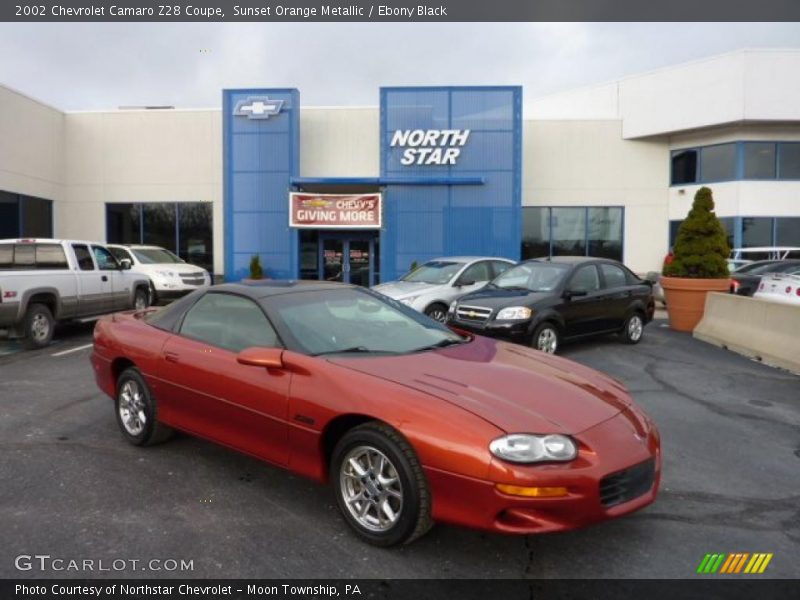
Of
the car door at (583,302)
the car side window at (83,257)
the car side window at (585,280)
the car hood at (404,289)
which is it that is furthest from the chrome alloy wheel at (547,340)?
the car side window at (83,257)

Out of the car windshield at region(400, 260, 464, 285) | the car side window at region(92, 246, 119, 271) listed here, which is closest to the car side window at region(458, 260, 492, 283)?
the car windshield at region(400, 260, 464, 285)

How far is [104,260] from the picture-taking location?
37.9 feet

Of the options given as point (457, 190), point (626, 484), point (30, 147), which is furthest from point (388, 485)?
point (30, 147)

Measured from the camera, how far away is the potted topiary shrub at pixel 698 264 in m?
11.4

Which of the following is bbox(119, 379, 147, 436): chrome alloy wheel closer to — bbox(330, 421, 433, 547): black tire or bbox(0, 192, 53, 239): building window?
bbox(330, 421, 433, 547): black tire

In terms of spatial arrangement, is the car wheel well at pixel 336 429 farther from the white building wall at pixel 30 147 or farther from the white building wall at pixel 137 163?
the white building wall at pixel 137 163

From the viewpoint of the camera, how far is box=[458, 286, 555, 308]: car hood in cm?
849

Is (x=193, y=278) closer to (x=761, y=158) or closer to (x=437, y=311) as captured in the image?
(x=437, y=311)

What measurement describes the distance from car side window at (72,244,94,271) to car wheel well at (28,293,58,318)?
898mm

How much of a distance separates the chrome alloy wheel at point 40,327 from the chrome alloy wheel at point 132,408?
5773 mm

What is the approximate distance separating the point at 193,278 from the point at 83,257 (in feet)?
16.5

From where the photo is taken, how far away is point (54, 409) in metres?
5.96
